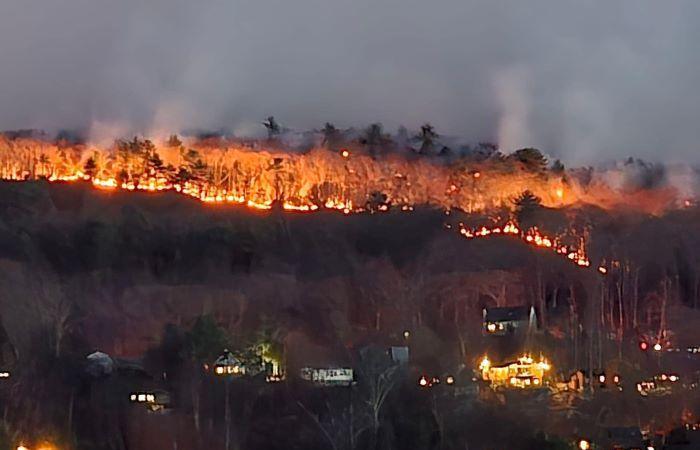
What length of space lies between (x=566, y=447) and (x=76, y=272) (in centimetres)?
1313

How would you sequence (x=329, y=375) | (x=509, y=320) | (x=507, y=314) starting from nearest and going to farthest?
(x=329, y=375) → (x=509, y=320) → (x=507, y=314)

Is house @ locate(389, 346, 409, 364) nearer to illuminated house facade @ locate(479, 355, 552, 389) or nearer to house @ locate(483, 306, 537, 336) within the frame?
illuminated house facade @ locate(479, 355, 552, 389)

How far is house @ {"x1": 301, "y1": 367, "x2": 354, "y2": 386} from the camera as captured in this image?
1677 centimetres

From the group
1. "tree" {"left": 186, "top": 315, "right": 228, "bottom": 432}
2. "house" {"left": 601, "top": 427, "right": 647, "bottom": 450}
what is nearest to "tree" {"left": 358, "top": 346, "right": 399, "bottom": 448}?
"tree" {"left": 186, "top": 315, "right": 228, "bottom": 432}

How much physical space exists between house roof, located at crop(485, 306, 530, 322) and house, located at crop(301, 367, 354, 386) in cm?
433

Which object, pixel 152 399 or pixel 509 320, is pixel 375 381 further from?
pixel 509 320

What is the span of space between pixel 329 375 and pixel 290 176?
37.8 ft

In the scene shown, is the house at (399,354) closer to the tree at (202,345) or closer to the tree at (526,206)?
the tree at (202,345)

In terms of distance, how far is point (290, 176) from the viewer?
92.6ft

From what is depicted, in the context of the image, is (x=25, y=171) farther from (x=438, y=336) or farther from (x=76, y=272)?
(x=438, y=336)

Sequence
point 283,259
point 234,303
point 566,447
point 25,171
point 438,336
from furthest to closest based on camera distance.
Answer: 1. point 25,171
2. point 283,259
3. point 234,303
4. point 438,336
5. point 566,447

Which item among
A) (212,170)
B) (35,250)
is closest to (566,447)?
(35,250)

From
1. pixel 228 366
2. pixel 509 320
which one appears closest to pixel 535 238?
pixel 509 320

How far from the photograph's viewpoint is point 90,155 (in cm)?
2722
